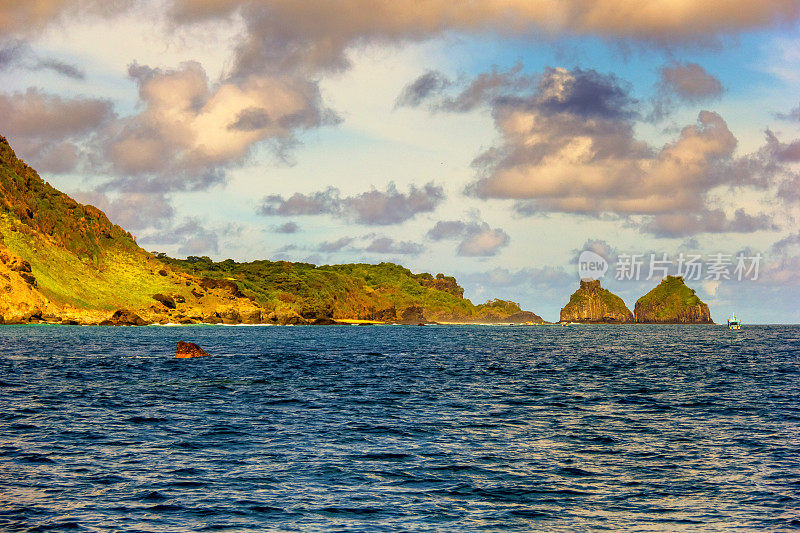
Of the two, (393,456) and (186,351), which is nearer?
(393,456)

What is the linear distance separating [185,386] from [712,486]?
3988 cm

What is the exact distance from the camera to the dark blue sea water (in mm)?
20031

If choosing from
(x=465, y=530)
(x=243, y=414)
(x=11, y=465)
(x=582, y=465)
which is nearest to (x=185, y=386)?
(x=243, y=414)

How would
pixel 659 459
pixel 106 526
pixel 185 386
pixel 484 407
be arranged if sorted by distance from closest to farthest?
pixel 106 526 < pixel 659 459 < pixel 484 407 < pixel 185 386

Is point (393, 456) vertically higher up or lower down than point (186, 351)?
higher up

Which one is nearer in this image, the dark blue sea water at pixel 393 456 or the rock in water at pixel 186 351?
the dark blue sea water at pixel 393 456

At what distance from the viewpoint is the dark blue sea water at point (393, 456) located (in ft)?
65.7

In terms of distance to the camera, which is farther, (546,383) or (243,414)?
(546,383)

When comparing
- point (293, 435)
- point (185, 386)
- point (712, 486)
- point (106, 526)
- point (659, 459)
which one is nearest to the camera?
point (106, 526)

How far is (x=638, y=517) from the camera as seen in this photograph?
20.1 m

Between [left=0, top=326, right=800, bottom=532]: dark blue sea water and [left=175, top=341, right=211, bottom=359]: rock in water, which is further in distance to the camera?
[left=175, top=341, right=211, bottom=359]: rock in water

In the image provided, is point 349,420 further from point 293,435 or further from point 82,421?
point 82,421

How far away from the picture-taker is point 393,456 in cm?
2809

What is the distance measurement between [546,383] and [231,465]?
38696 millimetres
